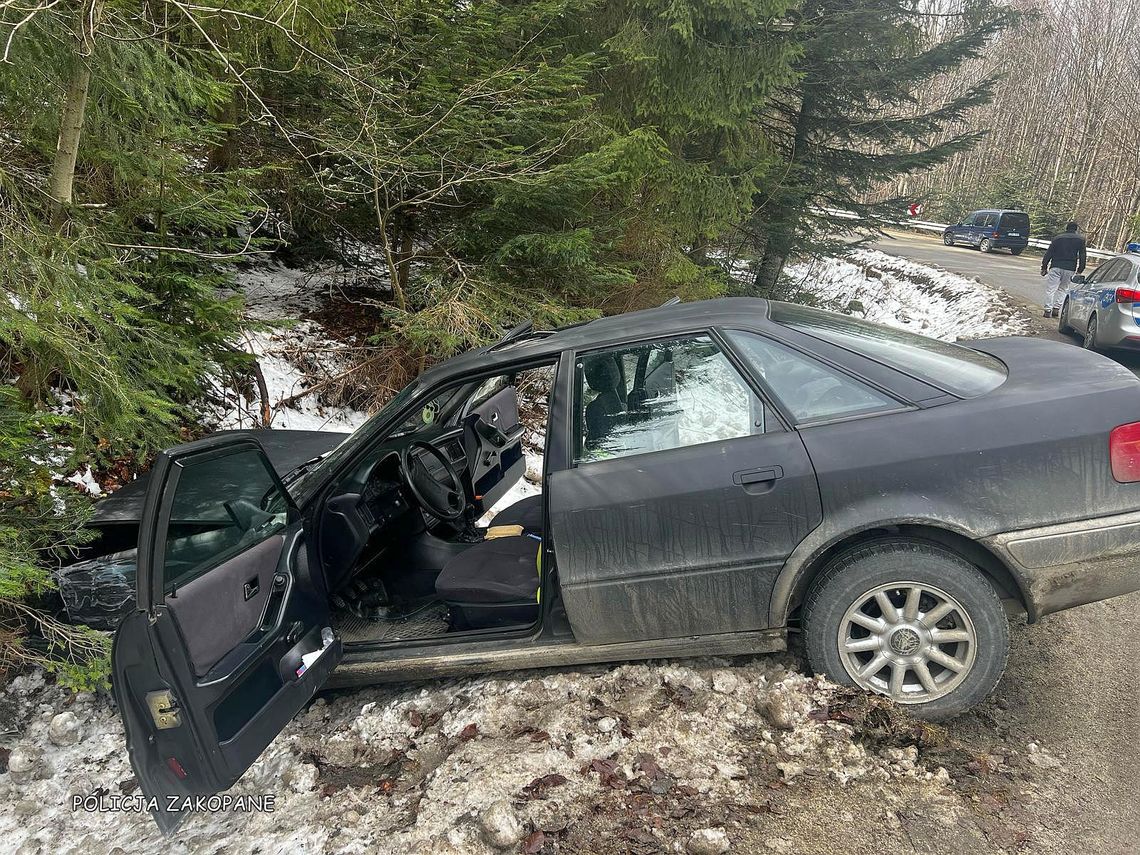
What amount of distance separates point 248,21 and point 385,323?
151 inches

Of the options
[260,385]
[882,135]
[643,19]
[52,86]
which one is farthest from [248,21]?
[882,135]

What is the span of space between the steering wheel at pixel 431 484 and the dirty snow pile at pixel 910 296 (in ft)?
32.0

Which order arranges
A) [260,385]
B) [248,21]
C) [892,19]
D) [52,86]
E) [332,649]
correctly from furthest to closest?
[892,19] → [260,385] → [248,21] → [52,86] → [332,649]

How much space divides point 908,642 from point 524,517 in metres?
2.33

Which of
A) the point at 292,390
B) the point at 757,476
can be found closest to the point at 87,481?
the point at 292,390

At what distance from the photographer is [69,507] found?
3457 mm

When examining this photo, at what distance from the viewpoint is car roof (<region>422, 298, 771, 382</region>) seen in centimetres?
287

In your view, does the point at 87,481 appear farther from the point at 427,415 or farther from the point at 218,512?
the point at 218,512

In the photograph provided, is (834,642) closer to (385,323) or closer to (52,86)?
(52,86)

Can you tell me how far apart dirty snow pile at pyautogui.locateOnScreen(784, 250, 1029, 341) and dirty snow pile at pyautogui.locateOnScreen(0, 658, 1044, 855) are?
33.8 ft

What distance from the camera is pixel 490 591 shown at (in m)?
3.21

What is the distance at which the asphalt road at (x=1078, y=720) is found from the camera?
222 centimetres

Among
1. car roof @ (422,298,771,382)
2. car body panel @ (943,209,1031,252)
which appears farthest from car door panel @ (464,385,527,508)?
car body panel @ (943,209,1031,252)

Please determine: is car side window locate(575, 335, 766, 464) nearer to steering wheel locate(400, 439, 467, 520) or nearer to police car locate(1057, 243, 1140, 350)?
steering wheel locate(400, 439, 467, 520)
